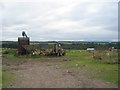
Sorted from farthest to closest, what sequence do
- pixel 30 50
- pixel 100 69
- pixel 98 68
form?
pixel 30 50 → pixel 98 68 → pixel 100 69

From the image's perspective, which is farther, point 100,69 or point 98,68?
point 98,68

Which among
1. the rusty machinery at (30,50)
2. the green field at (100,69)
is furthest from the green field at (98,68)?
the rusty machinery at (30,50)

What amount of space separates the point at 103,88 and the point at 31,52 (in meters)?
22.2

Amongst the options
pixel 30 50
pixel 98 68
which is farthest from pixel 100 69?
pixel 30 50

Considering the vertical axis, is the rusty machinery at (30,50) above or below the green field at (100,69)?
above

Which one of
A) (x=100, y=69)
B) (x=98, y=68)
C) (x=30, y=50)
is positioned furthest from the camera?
(x=30, y=50)

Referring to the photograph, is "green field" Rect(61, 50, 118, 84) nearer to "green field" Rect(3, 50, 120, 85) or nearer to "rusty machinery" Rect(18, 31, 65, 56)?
"green field" Rect(3, 50, 120, 85)

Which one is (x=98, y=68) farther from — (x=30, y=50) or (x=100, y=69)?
(x=30, y=50)

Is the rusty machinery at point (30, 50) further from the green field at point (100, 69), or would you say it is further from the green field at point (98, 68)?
the green field at point (100, 69)

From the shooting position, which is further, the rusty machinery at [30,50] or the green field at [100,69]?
the rusty machinery at [30,50]

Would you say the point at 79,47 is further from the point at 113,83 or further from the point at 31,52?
the point at 113,83

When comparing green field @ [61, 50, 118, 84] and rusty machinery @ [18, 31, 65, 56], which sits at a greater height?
rusty machinery @ [18, 31, 65, 56]

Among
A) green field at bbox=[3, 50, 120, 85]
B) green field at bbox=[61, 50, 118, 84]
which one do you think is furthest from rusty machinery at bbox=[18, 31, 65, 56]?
green field at bbox=[61, 50, 118, 84]

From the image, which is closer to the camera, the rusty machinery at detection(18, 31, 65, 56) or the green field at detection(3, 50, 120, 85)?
the green field at detection(3, 50, 120, 85)
